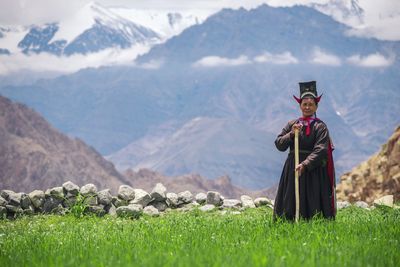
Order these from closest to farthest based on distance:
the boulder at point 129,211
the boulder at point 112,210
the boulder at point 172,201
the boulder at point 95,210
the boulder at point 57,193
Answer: the boulder at point 129,211
the boulder at point 95,210
the boulder at point 112,210
the boulder at point 57,193
the boulder at point 172,201

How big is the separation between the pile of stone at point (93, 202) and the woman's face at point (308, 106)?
6.26m

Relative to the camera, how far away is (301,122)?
11.4 metres

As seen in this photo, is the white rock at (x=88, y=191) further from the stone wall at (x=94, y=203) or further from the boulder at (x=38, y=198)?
the boulder at (x=38, y=198)

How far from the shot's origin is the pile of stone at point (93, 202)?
16719 millimetres

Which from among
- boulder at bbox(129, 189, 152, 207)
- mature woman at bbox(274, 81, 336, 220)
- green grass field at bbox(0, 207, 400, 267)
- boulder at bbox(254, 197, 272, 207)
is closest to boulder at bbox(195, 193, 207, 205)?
boulder at bbox(254, 197, 272, 207)

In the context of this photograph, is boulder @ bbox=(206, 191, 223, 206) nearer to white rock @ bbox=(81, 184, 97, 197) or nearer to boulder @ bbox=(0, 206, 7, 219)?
white rock @ bbox=(81, 184, 97, 197)

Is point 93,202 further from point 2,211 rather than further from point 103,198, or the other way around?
point 2,211

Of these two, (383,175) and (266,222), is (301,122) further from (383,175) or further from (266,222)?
(383,175)

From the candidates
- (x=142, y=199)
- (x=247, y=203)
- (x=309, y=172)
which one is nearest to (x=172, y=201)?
(x=142, y=199)

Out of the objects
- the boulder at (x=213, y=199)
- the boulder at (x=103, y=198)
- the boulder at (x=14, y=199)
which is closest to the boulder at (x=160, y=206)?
the boulder at (x=213, y=199)

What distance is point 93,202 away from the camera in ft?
55.5

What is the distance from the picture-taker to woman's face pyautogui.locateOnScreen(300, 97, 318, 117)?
11.3 meters

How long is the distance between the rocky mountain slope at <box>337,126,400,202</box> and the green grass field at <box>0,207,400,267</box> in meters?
14.4

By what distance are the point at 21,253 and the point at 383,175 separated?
2094 cm
